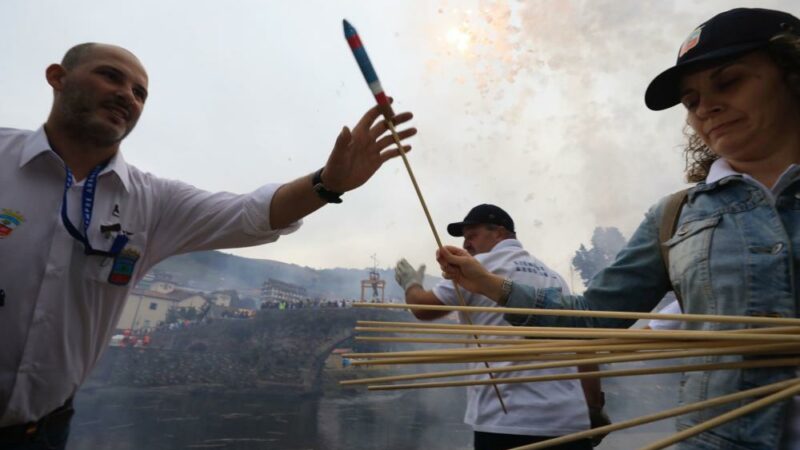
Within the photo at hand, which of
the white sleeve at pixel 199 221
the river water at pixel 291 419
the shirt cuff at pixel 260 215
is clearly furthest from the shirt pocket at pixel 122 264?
the river water at pixel 291 419

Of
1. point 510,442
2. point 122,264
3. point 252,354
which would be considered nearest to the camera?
point 122,264

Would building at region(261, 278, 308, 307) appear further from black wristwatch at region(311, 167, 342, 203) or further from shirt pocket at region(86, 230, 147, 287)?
black wristwatch at region(311, 167, 342, 203)

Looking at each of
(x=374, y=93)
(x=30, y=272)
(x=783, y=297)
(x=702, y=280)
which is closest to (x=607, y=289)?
(x=702, y=280)

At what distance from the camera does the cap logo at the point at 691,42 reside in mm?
1202

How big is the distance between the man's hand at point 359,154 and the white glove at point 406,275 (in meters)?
1.54

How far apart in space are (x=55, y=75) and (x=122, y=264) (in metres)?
1.10

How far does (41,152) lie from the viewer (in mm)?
1808

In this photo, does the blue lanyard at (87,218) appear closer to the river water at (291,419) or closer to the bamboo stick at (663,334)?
the bamboo stick at (663,334)

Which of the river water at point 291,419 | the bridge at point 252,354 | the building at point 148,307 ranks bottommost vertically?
the river water at point 291,419

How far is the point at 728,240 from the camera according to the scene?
109cm

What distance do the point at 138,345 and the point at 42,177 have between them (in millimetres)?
44418

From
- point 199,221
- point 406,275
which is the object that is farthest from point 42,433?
point 406,275

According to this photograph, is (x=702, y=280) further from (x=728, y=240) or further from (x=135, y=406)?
(x=135, y=406)

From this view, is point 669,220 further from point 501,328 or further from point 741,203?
point 501,328
